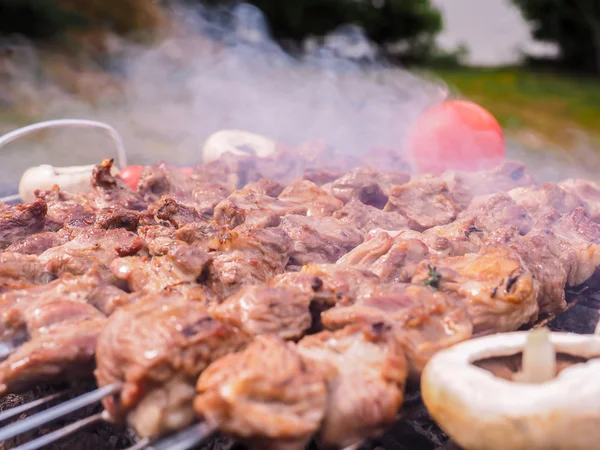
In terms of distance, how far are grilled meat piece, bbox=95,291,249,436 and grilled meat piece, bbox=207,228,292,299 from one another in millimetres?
565

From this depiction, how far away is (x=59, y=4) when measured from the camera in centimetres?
1792

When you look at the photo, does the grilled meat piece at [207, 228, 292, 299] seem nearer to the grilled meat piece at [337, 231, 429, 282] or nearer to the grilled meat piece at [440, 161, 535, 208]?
the grilled meat piece at [337, 231, 429, 282]

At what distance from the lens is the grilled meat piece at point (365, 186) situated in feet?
14.1

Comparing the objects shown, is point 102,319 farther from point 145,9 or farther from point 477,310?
point 145,9

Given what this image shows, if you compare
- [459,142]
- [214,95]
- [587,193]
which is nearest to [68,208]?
[587,193]

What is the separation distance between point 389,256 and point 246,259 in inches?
31.1

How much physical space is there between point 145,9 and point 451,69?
53.9 ft

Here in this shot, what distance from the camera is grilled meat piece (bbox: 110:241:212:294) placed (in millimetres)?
2674

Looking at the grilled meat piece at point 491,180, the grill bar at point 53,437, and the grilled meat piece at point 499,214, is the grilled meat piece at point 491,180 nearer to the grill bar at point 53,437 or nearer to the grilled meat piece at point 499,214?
the grilled meat piece at point 499,214

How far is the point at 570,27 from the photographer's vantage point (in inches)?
1005

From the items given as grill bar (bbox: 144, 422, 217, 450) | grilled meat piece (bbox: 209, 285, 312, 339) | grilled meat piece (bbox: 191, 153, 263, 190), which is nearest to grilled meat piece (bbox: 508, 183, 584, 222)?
grilled meat piece (bbox: 191, 153, 263, 190)

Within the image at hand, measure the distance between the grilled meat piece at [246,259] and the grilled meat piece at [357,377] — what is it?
0.62 meters

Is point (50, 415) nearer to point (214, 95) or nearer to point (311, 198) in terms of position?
point (311, 198)

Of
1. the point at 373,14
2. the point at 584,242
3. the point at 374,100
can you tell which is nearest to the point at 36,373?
the point at 584,242
